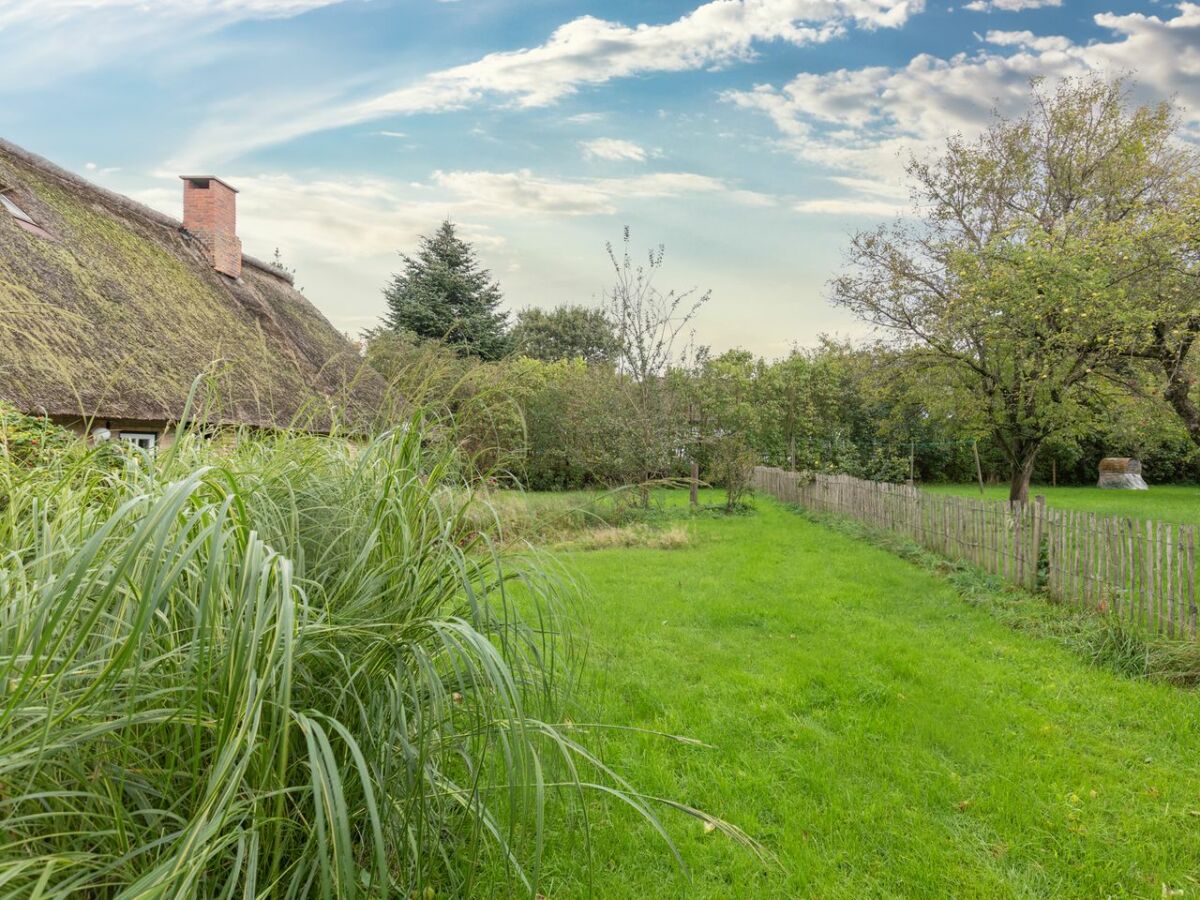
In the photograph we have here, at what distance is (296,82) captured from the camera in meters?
7.98

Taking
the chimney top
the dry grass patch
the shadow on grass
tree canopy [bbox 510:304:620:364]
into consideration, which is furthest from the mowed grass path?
tree canopy [bbox 510:304:620:364]

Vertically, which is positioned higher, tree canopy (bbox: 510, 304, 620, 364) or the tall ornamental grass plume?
tree canopy (bbox: 510, 304, 620, 364)

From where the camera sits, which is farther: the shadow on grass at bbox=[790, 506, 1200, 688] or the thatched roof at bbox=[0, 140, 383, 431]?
the thatched roof at bbox=[0, 140, 383, 431]

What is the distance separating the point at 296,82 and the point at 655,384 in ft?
25.1

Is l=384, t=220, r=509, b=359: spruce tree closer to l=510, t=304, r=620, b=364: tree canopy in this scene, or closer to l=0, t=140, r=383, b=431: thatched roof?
l=510, t=304, r=620, b=364: tree canopy

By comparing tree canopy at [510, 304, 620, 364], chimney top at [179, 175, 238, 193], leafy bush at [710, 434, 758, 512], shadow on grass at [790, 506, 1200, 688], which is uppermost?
tree canopy at [510, 304, 620, 364]

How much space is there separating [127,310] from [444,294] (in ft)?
52.1

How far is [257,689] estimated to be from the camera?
110cm

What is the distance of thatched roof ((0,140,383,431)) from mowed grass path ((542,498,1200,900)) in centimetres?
406

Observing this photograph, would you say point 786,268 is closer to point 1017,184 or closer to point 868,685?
point 1017,184

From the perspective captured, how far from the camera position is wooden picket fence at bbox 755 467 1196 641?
177 inches

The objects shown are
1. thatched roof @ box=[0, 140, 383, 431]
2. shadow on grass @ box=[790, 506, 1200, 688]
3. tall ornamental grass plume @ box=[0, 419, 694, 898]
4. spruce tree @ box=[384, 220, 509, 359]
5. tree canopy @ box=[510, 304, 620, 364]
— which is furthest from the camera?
tree canopy @ box=[510, 304, 620, 364]

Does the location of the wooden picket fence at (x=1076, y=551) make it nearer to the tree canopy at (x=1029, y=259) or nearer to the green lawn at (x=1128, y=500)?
the tree canopy at (x=1029, y=259)

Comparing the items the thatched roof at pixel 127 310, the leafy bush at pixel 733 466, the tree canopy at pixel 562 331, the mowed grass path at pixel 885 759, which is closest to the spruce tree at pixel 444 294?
the tree canopy at pixel 562 331
